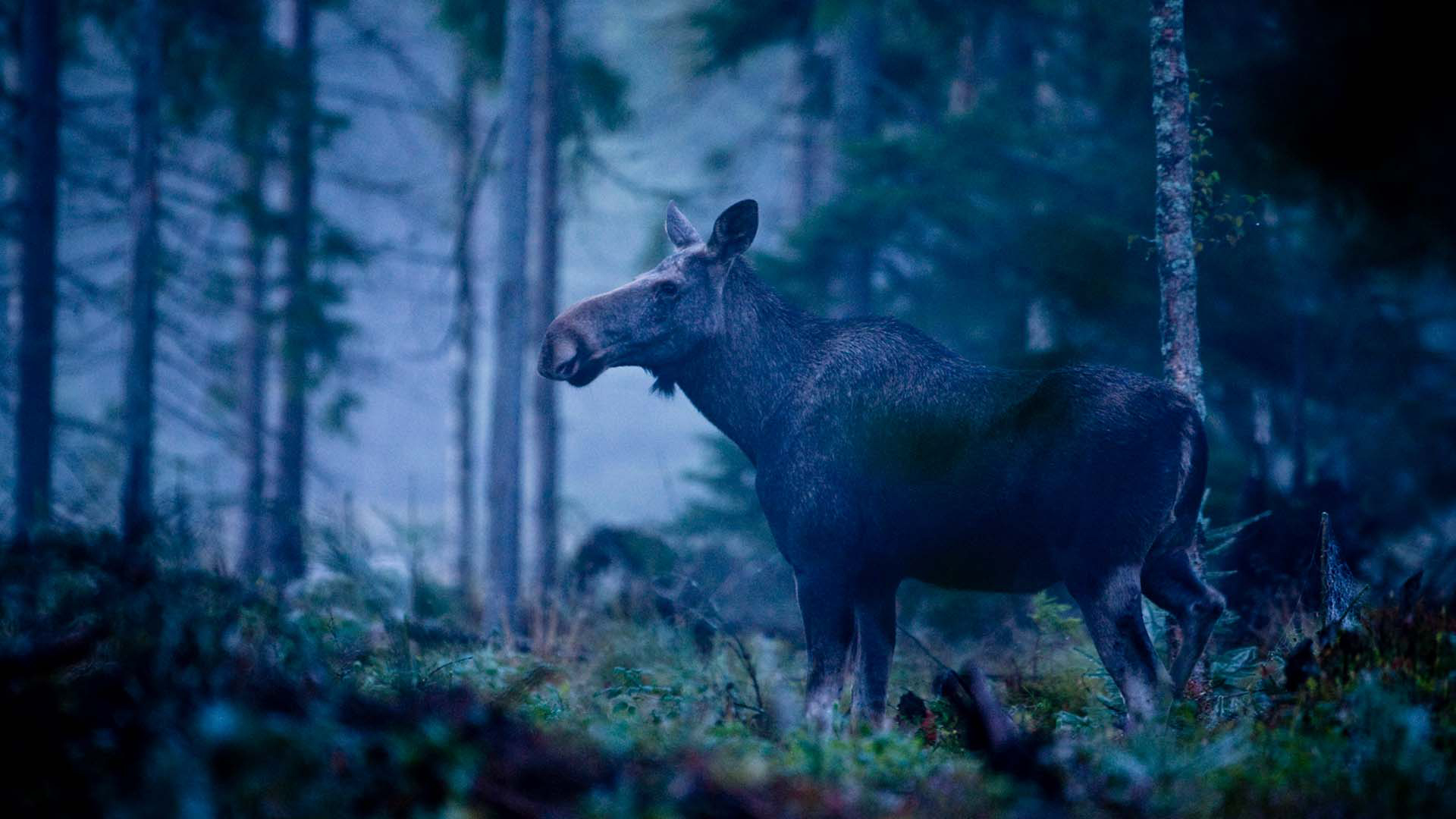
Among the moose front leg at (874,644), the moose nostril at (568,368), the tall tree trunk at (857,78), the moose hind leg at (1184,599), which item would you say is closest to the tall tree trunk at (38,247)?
the moose nostril at (568,368)

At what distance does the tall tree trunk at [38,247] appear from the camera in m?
12.0

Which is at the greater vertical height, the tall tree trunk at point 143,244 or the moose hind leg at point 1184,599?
the tall tree trunk at point 143,244

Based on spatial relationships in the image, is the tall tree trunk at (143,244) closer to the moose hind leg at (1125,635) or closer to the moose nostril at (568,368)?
the moose nostril at (568,368)

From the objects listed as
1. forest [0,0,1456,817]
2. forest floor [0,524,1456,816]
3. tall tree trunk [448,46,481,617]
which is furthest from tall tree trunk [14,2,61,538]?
forest floor [0,524,1456,816]

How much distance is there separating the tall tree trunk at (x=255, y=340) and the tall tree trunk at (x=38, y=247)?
236 cm

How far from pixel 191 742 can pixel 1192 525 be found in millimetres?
4706

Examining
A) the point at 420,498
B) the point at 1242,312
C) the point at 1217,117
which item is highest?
the point at 1217,117

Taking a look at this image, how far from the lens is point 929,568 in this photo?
529cm

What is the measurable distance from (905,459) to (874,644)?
108cm

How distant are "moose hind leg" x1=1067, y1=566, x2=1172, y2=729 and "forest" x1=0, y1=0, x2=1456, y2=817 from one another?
0.06 m

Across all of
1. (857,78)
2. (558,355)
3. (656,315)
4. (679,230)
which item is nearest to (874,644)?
(656,315)

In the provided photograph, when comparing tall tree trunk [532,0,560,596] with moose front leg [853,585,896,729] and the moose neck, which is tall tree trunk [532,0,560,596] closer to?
the moose neck

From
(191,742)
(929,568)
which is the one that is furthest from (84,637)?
(929,568)

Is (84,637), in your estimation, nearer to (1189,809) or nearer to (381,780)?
(381,780)
